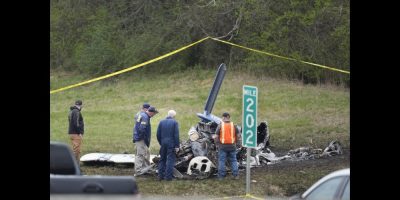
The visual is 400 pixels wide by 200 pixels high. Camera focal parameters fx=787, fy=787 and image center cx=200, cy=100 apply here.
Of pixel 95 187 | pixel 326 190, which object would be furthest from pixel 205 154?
pixel 95 187

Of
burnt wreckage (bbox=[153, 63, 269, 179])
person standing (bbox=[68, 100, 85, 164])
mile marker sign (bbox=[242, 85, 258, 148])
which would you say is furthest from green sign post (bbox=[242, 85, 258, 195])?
person standing (bbox=[68, 100, 85, 164])

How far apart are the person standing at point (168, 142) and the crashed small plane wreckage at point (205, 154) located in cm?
56

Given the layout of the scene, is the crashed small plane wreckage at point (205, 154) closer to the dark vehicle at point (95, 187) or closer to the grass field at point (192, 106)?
the grass field at point (192, 106)

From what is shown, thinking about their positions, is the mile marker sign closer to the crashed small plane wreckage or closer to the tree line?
the crashed small plane wreckage

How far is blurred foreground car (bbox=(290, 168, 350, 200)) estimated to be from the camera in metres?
11.0

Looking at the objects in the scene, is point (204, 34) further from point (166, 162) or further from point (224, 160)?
point (166, 162)

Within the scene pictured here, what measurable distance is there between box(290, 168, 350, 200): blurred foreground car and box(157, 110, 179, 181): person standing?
Answer: 7030 mm

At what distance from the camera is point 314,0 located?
1329 inches

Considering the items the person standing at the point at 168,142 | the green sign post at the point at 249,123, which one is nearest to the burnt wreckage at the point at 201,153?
the person standing at the point at 168,142

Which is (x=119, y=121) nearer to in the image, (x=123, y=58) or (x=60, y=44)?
(x=123, y=58)

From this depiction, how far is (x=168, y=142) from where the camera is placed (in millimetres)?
18203

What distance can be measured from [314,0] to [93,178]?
26.0 metres
